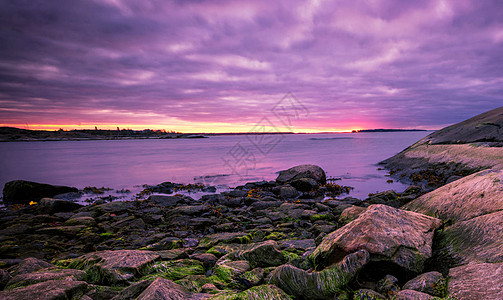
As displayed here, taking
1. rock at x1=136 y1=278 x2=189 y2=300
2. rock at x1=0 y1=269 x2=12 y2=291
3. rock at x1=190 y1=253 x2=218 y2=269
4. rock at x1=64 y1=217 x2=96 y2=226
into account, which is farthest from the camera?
rock at x1=64 y1=217 x2=96 y2=226

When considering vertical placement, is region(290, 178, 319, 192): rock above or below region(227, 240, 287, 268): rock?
below

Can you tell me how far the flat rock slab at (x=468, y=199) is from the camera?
462 cm

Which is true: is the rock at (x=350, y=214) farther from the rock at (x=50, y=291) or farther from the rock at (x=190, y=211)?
the rock at (x=50, y=291)

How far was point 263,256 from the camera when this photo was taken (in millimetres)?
5113

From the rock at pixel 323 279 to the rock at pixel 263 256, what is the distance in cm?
106

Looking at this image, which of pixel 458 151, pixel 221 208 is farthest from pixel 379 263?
pixel 458 151

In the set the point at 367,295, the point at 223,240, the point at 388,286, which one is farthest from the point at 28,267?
the point at 388,286

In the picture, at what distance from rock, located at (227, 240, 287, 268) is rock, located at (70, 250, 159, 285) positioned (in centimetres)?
177

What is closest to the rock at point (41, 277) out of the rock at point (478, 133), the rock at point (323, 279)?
the rock at point (323, 279)

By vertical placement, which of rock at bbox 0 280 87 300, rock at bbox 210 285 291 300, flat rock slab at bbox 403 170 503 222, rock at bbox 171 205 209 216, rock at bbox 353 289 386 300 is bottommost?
rock at bbox 171 205 209 216

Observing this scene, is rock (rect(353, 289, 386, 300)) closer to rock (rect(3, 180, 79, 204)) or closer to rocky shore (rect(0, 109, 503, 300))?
rocky shore (rect(0, 109, 503, 300))

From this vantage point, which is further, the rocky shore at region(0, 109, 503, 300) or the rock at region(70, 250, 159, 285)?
the rock at region(70, 250, 159, 285)

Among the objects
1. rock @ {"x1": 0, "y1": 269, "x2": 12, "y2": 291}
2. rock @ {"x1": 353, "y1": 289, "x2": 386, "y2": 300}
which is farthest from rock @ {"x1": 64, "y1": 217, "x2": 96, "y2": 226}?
rock @ {"x1": 353, "y1": 289, "x2": 386, "y2": 300}

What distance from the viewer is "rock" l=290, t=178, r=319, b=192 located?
15156mm
